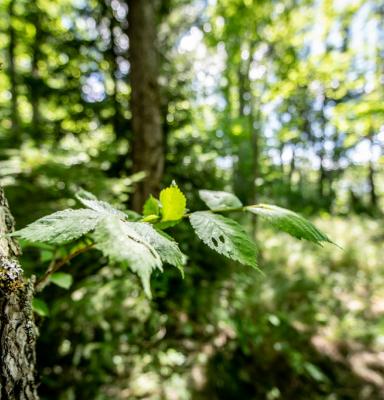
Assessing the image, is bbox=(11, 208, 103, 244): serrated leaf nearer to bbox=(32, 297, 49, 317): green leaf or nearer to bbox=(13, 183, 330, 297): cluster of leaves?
bbox=(13, 183, 330, 297): cluster of leaves

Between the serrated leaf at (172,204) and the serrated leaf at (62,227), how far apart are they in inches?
6.6

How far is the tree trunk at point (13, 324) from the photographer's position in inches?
22.9

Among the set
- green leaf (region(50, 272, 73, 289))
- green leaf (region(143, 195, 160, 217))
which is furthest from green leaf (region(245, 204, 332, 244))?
green leaf (region(50, 272, 73, 289))

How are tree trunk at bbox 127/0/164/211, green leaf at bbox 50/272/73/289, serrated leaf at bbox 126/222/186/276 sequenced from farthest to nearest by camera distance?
tree trunk at bbox 127/0/164/211
green leaf at bbox 50/272/73/289
serrated leaf at bbox 126/222/186/276

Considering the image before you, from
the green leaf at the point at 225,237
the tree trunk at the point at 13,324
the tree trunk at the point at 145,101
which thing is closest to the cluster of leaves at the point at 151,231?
the green leaf at the point at 225,237

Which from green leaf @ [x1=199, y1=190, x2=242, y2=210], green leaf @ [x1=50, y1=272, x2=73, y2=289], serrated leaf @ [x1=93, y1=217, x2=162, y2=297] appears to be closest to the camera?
serrated leaf @ [x1=93, y1=217, x2=162, y2=297]

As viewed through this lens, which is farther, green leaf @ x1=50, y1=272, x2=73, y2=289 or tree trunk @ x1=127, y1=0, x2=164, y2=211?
tree trunk @ x1=127, y1=0, x2=164, y2=211

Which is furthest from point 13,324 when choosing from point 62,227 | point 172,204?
point 172,204

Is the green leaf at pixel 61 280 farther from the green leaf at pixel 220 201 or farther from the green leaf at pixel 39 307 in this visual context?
the green leaf at pixel 220 201

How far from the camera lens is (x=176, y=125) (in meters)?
3.51

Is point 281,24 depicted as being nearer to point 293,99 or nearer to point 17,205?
point 293,99

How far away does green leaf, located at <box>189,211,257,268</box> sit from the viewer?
22.2 inches

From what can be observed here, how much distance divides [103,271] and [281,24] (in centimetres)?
414

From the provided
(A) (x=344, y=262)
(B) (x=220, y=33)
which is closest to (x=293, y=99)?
(B) (x=220, y=33)
